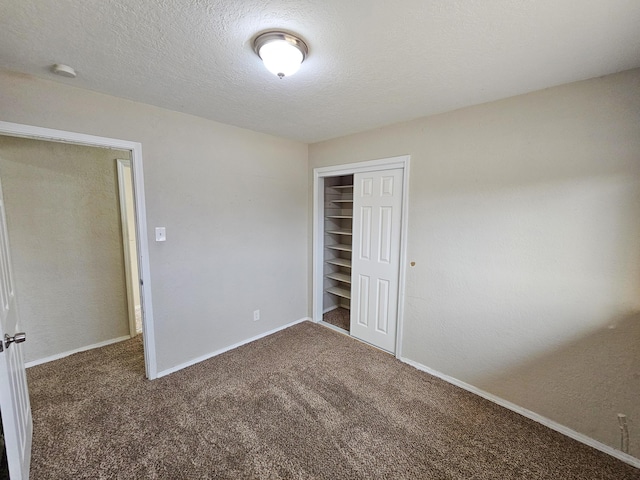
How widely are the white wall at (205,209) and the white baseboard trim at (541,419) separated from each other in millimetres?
1893

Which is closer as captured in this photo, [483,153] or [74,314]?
[483,153]

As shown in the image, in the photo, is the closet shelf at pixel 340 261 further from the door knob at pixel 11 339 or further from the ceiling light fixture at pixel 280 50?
the door knob at pixel 11 339

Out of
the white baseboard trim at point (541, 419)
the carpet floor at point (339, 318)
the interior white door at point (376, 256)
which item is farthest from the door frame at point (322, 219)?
the white baseboard trim at point (541, 419)

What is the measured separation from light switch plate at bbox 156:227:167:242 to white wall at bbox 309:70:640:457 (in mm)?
2217

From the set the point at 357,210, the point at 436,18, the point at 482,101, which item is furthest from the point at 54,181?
the point at 482,101

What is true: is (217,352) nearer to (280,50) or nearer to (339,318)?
(339,318)

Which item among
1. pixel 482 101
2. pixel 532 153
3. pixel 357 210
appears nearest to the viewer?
pixel 532 153

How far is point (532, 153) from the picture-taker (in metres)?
1.85

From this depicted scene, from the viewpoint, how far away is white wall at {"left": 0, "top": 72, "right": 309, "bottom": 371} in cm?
190

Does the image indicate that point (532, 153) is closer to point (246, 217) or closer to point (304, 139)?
point (304, 139)

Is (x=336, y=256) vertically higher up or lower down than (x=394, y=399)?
higher up

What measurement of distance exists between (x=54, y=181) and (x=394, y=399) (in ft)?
11.9

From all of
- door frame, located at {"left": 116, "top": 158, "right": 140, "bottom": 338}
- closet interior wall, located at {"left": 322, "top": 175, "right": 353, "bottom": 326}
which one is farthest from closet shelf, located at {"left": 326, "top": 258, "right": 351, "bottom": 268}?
door frame, located at {"left": 116, "top": 158, "right": 140, "bottom": 338}

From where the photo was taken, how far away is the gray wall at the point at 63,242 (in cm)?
239
